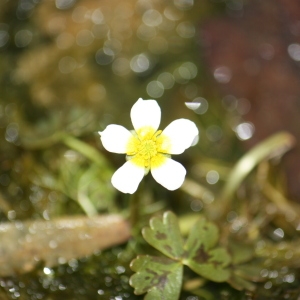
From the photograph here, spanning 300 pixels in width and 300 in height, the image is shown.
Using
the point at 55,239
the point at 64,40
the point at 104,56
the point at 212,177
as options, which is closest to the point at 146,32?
the point at 104,56

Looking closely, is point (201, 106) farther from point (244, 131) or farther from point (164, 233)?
point (164, 233)

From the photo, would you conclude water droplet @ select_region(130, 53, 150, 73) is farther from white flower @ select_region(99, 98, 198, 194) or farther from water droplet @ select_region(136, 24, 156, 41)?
white flower @ select_region(99, 98, 198, 194)

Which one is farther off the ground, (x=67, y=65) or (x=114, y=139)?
(x=67, y=65)

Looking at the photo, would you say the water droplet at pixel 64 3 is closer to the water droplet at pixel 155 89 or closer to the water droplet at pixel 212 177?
A: the water droplet at pixel 155 89

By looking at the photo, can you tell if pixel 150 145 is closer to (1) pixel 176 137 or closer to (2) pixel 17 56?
(1) pixel 176 137

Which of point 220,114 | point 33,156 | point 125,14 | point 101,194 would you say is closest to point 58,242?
point 101,194

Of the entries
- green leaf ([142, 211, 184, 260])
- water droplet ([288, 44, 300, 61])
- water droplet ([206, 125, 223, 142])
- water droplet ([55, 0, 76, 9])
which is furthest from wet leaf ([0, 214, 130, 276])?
water droplet ([55, 0, 76, 9])
